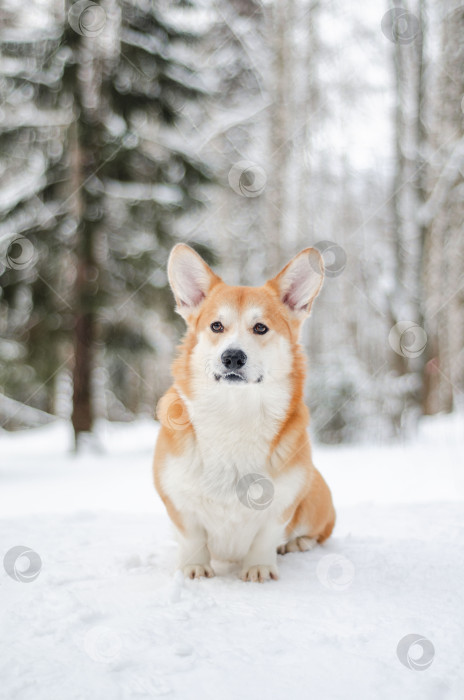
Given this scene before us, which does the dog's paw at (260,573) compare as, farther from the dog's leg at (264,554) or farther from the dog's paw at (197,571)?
the dog's paw at (197,571)

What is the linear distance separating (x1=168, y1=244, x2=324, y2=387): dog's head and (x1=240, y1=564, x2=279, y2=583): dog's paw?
2.62ft

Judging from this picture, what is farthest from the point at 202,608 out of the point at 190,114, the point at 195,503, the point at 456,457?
the point at 190,114

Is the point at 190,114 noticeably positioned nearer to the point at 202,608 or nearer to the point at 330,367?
the point at 330,367

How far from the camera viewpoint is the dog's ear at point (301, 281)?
8.62ft

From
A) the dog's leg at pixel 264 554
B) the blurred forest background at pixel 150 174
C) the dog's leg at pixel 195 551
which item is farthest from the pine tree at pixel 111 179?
the dog's leg at pixel 264 554

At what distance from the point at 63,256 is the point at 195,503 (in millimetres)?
6053

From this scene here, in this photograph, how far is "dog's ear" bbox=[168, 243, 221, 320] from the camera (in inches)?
106

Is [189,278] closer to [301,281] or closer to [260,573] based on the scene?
[301,281]

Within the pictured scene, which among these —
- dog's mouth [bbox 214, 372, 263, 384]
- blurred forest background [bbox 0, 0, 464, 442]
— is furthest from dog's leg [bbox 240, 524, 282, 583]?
blurred forest background [bbox 0, 0, 464, 442]

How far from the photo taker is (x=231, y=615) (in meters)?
1.90

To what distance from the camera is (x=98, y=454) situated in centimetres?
740

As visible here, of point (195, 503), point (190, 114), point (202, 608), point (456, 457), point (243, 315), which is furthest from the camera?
point (190, 114)

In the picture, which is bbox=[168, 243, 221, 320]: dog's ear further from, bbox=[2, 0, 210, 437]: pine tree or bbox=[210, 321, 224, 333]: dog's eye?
bbox=[2, 0, 210, 437]: pine tree

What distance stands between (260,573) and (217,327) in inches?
44.0
